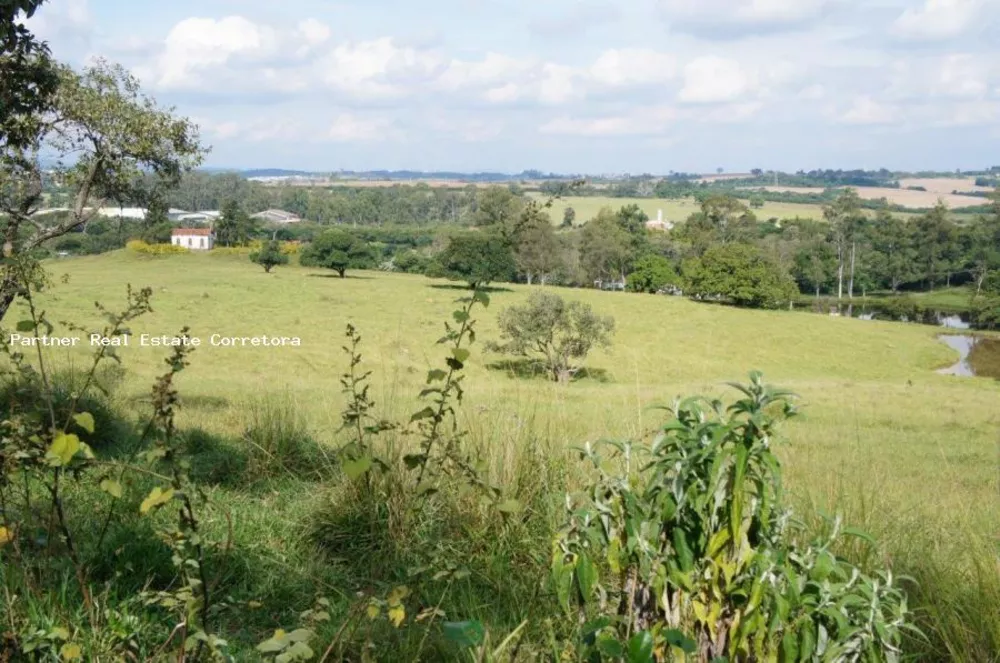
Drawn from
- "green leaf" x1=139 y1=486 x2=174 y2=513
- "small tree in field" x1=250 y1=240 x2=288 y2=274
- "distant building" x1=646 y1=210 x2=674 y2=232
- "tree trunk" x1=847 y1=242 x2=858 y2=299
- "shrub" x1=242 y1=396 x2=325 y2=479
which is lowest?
"tree trunk" x1=847 y1=242 x2=858 y2=299

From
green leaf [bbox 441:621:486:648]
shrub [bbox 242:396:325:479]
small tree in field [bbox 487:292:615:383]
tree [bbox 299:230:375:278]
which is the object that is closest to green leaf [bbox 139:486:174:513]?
green leaf [bbox 441:621:486:648]

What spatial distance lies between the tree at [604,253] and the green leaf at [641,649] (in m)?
79.8

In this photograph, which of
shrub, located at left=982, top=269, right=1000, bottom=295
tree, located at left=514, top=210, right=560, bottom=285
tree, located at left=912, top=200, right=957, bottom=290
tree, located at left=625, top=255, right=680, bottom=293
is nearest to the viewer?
shrub, located at left=982, top=269, right=1000, bottom=295

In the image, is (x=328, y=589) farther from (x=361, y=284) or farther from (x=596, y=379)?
(x=361, y=284)

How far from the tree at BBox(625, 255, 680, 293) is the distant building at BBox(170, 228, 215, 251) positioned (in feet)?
126

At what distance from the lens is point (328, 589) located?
3.77 metres

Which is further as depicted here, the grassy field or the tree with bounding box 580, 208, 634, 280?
the tree with bounding box 580, 208, 634, 280

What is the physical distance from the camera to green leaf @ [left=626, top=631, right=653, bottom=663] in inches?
74.4

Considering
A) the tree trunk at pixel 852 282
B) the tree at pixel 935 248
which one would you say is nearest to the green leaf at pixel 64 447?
the tree trunk at pixel 852 282

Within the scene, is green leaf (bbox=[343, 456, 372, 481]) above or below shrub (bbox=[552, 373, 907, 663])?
A: above

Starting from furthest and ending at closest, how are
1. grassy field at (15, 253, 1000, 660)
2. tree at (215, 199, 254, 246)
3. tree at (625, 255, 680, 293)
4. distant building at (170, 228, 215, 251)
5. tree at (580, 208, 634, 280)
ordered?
tree at (580, 208, 634, 280) → tree at (215, 199, 254, 246) → distant building at (170, 228, 215, 251) → tree at (625, 255, 680, 293) → grassy field at (15, 253, 1000, 660)

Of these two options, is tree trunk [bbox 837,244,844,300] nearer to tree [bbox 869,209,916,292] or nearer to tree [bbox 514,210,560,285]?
tree [bbox 869,209,916,292]

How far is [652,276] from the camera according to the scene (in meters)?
72.6

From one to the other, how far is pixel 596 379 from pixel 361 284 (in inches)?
974
